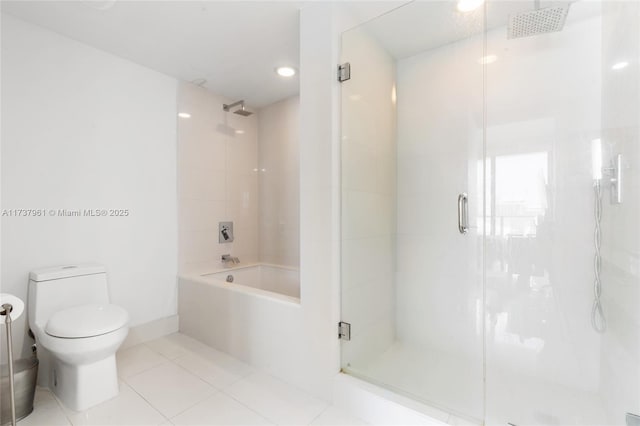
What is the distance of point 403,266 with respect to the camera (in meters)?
2.16

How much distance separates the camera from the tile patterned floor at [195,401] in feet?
4.77

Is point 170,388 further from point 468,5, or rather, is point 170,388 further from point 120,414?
point 468,5

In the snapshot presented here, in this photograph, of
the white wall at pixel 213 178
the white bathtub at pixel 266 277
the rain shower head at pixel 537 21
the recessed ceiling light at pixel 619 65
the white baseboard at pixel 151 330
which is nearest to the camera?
the recessed ceiling light at pixel 619 65

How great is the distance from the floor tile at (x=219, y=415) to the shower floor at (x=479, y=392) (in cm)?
56

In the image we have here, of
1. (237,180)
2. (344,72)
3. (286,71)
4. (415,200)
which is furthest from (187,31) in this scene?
(415,200)

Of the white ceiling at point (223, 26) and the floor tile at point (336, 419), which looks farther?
the white ceiling at point (223, 26)

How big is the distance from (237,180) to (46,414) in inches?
83.6

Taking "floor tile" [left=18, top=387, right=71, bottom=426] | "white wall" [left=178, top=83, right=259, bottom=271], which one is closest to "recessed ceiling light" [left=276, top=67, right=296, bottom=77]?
"white wall" [left=178, top=83, right=259, bottom=271]

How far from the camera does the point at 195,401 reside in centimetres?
160

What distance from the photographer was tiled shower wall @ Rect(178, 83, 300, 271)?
2627mm

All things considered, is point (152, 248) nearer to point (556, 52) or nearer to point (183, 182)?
point (183, 182)

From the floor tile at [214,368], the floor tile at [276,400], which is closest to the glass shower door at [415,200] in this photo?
the floor tile at [276,400]

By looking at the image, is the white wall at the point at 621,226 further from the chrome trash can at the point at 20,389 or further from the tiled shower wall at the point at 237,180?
the chrome trash can at the point at 20,389

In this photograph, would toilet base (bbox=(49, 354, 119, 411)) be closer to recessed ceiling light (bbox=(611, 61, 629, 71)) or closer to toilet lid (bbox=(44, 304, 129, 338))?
toilet lid (bbox=(44, 304, 129, 338))
